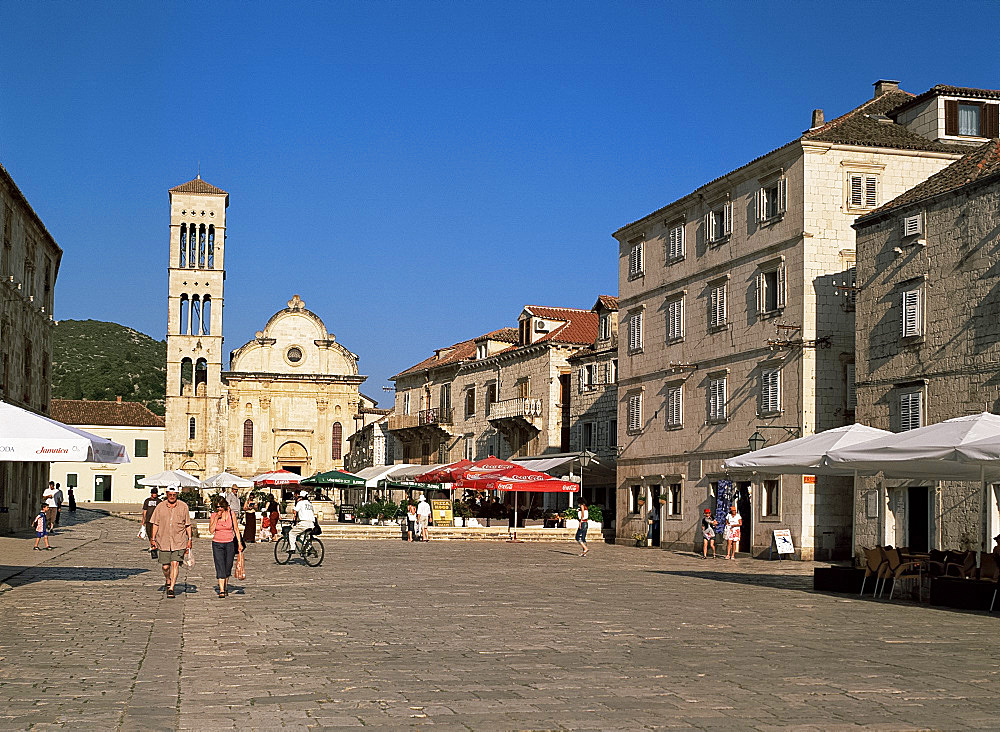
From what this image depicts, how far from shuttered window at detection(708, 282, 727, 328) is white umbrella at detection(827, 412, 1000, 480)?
18.3 metres

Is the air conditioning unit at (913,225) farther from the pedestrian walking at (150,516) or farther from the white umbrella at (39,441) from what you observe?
the white umbrella at (39,441)

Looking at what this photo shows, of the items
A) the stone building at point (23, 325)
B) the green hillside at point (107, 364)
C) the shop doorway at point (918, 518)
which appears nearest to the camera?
the shop doorway at point (918, 518)

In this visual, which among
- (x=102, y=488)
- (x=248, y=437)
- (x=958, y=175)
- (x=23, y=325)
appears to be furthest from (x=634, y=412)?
(x=102, y=488)

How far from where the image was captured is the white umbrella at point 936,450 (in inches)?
699

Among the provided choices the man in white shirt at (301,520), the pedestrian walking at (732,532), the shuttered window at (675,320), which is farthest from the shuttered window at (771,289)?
the man in white shirt at (301,520)

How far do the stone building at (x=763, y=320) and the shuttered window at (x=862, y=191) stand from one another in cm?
4

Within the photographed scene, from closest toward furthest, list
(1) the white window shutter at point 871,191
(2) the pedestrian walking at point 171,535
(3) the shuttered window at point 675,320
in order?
(2) the pedestrian walking at point 171,535, (1) the white window shutter at point 871,191, (3) the shuttered window at point 675,320

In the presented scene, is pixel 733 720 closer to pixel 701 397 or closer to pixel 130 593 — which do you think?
pixel 130 593

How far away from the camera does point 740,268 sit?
38.7 m

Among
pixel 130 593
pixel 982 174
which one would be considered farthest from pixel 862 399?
pixel 130 593

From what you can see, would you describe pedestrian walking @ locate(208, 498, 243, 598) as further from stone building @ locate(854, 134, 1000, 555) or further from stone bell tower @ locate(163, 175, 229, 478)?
stone bell tower @ locate(163, 175, 229, 478)

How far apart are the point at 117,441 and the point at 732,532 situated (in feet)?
223

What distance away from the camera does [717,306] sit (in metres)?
39.8

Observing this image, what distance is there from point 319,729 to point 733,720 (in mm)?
2957
